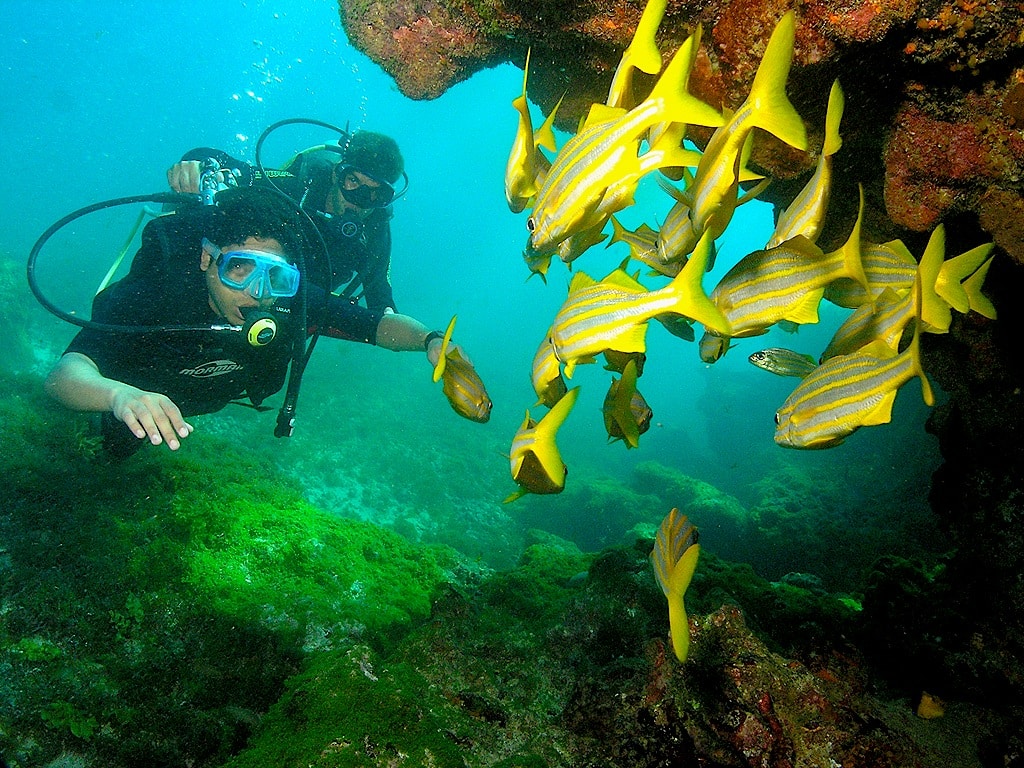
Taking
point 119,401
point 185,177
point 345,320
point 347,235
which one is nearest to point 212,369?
point 119,401

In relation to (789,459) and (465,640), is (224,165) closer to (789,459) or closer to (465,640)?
(465,640)

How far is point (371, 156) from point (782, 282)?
23.3 feet

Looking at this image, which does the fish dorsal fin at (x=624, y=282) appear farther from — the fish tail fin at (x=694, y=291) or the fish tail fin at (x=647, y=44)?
the fish tail fin at (x=647, y=44)

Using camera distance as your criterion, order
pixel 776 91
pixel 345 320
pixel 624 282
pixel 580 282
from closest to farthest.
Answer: pixel 776 91
pixel 624 282
pixel 580 282
pixel 345 320

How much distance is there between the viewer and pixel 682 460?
27.0 metres

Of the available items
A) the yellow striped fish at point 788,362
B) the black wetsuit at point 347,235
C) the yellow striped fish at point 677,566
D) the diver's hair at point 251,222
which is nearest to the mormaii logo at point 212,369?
the diver's hair at point 251,222

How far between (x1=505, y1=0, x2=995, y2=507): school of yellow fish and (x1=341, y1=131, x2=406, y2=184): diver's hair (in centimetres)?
591

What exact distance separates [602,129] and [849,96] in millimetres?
2118

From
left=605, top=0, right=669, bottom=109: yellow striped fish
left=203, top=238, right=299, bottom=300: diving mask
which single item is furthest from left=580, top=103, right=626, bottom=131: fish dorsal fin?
left=203, top=238, right=299, bottom=300: diving mask

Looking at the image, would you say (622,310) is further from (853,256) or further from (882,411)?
(882,411)

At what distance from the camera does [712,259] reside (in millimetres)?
2158

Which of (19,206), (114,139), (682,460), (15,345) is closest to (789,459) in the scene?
(682,460)

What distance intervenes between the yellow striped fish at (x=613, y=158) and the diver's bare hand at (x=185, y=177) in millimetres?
5726

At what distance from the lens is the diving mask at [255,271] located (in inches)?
172
